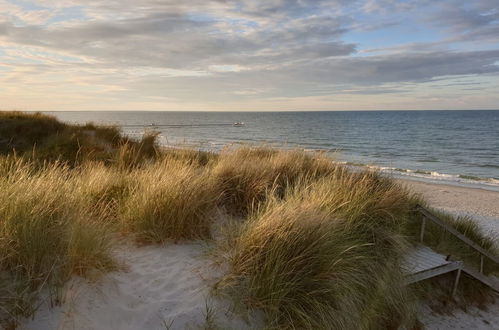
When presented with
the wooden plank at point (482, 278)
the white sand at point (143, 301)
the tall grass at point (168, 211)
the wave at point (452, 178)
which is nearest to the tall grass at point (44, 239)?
the white sand at point (143, 301)

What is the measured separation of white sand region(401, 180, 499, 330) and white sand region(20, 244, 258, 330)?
12.4 ft

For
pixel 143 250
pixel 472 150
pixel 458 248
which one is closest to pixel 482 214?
pixel 458 248

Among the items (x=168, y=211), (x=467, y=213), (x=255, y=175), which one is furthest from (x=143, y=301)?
(x=467, y=213)

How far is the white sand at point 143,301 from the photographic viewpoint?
3135mm

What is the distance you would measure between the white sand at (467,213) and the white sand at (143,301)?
3787 millimetres

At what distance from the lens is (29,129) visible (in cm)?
1466

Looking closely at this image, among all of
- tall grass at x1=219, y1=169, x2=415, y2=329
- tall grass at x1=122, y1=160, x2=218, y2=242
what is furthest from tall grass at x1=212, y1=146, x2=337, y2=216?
tall grass at x1=219, y1=169, x2=415, y2=329

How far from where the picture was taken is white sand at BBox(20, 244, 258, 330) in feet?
10.3

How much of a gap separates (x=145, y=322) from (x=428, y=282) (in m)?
5.45

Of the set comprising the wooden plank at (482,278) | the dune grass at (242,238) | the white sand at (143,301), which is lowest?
the wooden plank at (482,278)

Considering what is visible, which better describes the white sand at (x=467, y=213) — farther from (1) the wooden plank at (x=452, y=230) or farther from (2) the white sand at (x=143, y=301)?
(2) the white sand at (x=143, y=301)

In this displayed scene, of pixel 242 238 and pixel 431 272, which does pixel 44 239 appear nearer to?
pixel 242 238

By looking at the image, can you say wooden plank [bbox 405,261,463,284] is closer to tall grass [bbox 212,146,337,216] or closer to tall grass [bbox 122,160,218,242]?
tall grass [bbox 212,146,337,216]

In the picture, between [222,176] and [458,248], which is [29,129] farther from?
[458,248]
